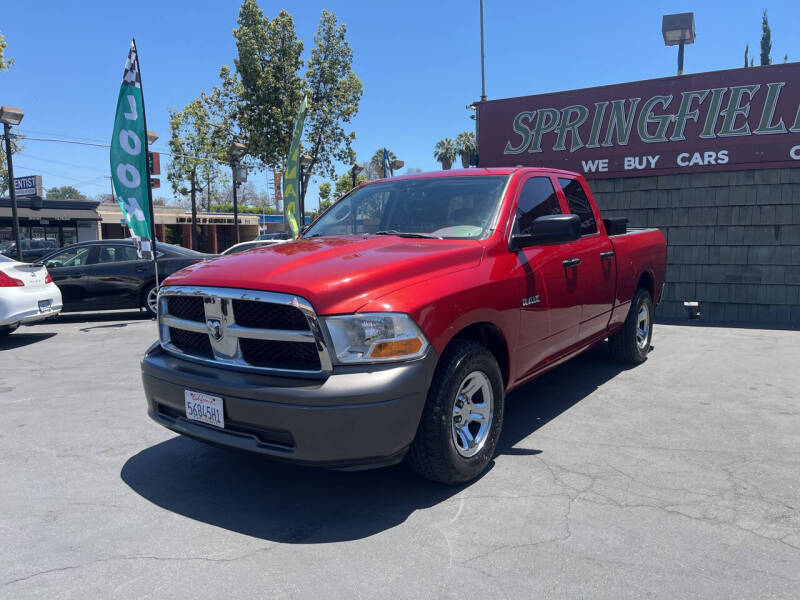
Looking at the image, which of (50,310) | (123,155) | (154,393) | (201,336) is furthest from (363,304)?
(123,155)

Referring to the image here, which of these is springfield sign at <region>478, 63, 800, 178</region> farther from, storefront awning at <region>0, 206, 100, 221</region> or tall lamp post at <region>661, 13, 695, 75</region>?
storefront awning at <region>0, 206, 100, 221</region>

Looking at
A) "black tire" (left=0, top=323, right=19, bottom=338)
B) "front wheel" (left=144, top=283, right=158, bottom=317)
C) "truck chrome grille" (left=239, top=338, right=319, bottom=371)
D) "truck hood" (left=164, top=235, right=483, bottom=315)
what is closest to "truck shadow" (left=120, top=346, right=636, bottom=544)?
"truck chrome grille" (left=239, top=338, right=319, bottom=371)

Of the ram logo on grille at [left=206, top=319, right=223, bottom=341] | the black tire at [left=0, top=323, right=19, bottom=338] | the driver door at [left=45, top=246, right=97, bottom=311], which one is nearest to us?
the ram logo on grille at [left=206, top=319, right=223, bottom=341]

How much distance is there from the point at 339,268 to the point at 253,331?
55cm

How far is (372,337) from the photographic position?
9.84ft

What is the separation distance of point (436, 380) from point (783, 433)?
2.87 metres

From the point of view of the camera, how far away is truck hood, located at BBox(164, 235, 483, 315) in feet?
9.98

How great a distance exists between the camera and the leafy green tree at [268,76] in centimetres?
2309

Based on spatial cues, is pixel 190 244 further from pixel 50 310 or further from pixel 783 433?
pixel 783 433

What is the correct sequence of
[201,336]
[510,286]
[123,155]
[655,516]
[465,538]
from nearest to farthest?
[465,538]
[655,516]
[201,336]
[510,286]
[123,155]

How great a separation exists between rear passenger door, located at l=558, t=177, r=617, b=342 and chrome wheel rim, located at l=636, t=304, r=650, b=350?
3.84ft

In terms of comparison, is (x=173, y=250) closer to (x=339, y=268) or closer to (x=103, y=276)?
(x=103, y=276)

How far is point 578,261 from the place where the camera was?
485 centimetres

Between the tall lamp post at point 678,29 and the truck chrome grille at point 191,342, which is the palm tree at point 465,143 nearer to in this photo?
the tall lamp post at point 678,29
